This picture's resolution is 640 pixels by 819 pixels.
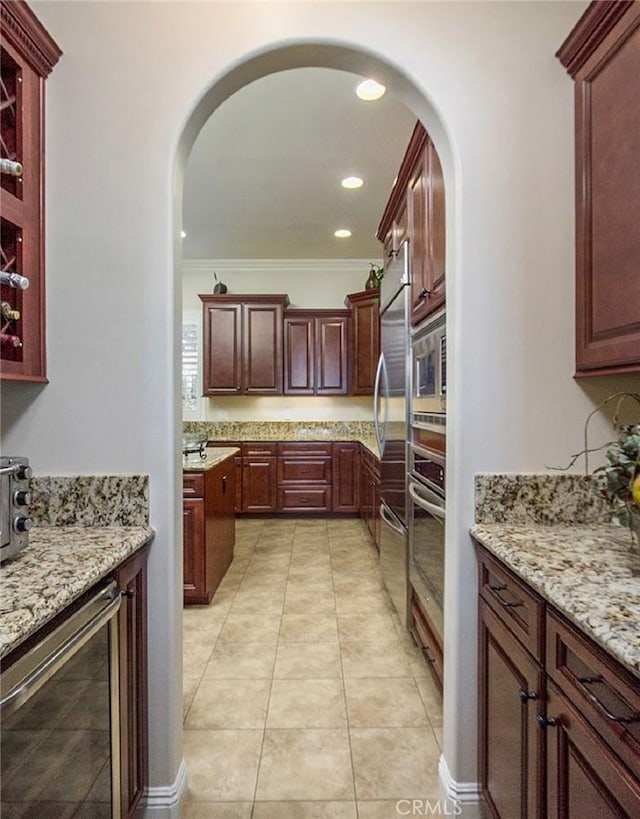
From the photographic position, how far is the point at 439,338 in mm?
1757

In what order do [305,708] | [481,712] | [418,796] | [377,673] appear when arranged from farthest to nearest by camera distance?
1. [377,673]
2. [305,708]
3. [418,796]
4. [481,712]

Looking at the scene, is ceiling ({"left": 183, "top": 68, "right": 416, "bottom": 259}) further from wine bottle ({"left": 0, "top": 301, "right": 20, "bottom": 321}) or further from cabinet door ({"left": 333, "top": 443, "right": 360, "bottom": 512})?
cabinet door ({"left": 333, "top": 443, "right": 360, "bottom": 512})

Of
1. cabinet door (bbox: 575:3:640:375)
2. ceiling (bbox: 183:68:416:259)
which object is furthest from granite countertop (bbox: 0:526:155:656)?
ceiling (bbox: 183:68:416:259)

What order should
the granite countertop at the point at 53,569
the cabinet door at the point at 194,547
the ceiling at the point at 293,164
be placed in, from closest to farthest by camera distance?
the granite countertop at the point at 53,569 < the ceiling at the point at 293,164 < the cabinet door at the point at 194,547

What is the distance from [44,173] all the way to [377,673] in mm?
2381

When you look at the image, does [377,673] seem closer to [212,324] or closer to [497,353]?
[497,353]

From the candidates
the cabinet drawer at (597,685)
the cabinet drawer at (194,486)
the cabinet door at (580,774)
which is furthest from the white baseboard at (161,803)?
the cabinet drawer at (194,486)

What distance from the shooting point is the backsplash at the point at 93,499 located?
54.8 inches

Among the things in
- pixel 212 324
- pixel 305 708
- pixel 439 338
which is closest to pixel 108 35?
pixel 439 338

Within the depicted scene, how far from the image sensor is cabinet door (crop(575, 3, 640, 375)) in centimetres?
115

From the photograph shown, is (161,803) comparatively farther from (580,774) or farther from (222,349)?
(222,349)

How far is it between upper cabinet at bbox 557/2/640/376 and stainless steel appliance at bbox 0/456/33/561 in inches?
58.4

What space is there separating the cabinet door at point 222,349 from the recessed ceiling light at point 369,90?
120 inches

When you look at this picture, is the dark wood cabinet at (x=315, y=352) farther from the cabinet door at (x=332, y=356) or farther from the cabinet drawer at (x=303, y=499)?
the cabinet drawer at (x=303, y=499)
